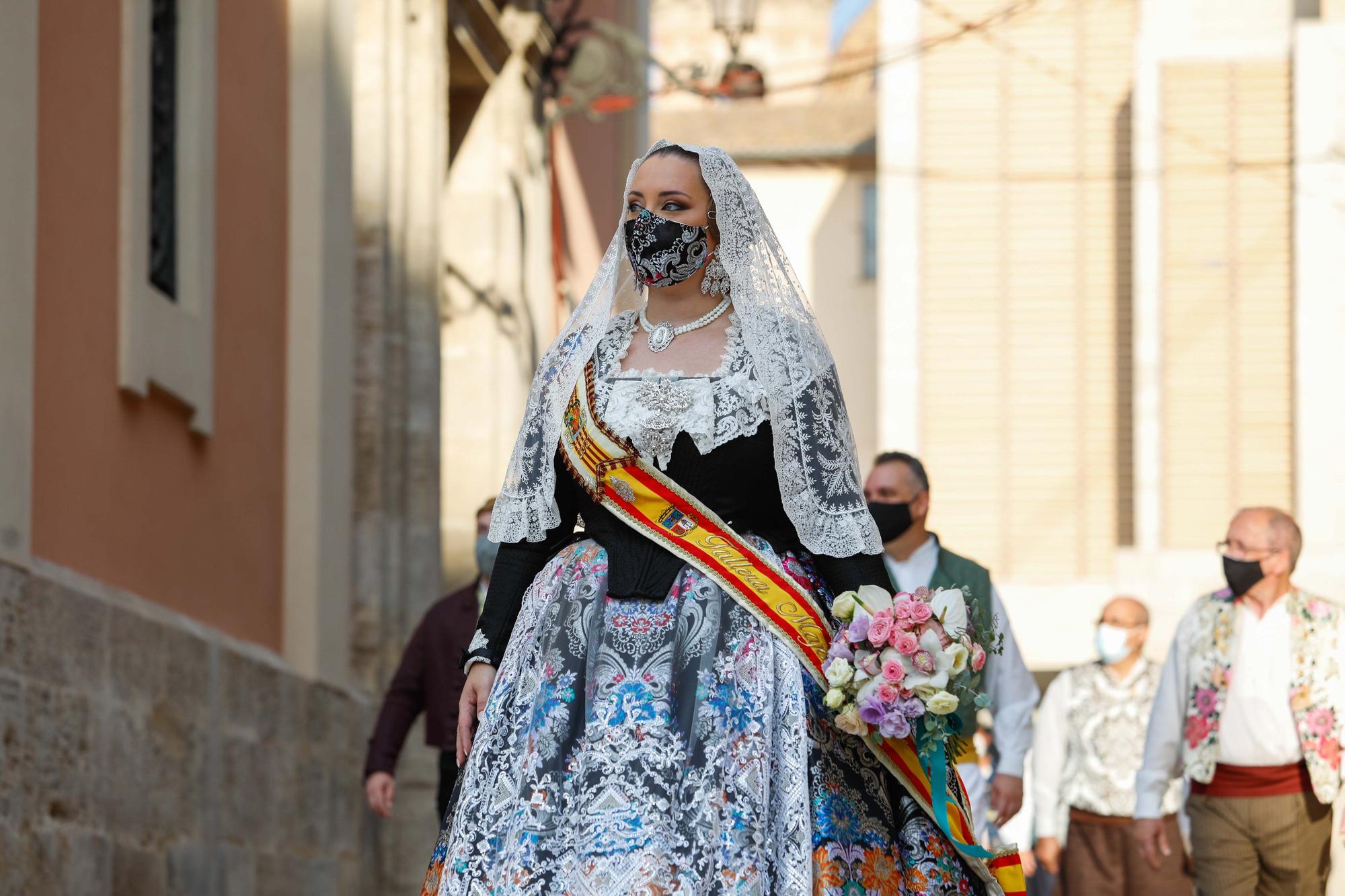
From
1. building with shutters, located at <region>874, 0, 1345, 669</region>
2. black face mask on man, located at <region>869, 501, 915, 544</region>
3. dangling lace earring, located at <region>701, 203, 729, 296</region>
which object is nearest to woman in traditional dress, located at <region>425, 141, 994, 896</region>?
dangling lace earring, located at <region>701, 203, 729, 296</region>

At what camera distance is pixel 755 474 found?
5574 mm

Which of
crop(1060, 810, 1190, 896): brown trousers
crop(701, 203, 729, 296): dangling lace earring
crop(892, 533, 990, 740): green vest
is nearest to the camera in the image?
crop(701, 203, 729, 296): dangling lace earring

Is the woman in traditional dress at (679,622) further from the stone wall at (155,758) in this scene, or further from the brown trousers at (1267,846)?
the brown trousers at (1267,846)

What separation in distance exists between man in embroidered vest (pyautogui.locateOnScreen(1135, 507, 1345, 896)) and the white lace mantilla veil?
3.13 meters

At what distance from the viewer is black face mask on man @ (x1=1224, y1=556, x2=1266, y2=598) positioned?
848 centimetres

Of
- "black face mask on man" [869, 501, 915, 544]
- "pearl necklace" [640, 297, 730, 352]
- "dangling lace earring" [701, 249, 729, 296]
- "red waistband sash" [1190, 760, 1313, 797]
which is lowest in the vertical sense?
"red waistband sash" [1190, 760, 1313, 797]

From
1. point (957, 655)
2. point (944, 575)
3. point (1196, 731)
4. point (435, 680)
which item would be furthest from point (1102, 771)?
point (957, 655)

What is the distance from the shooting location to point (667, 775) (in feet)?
16.8

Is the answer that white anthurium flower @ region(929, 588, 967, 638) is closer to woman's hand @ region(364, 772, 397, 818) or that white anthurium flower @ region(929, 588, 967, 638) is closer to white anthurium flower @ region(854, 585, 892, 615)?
white anthurium flower @ region(854, 585, 892, 615)

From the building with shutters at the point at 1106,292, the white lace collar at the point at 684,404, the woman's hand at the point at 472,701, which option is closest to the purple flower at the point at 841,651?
the white lace collar at the point at 684,404

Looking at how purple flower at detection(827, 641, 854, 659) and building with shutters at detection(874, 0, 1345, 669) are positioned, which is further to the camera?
building with shutters at detection(874, 0, 1345, 669)

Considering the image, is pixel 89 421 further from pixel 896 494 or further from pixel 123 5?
pixel 896 494

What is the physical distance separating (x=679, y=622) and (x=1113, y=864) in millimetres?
5833

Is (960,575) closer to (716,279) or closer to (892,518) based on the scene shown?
(892,518)
